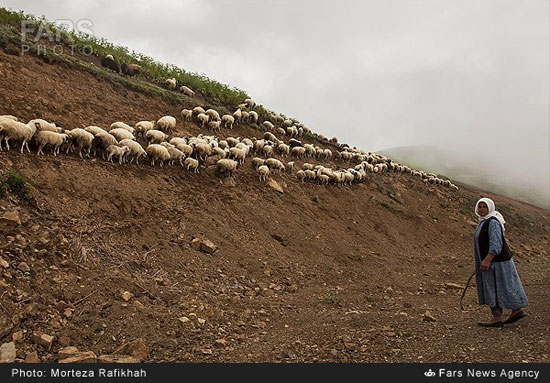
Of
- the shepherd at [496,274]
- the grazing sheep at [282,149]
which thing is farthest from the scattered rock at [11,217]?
the grazing sheep at [282,149]

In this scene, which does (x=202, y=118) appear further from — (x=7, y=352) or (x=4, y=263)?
(x=7, y=352)

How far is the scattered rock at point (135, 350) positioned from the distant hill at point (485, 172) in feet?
189

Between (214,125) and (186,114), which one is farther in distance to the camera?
(214,125)

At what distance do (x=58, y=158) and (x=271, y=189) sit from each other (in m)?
6.66

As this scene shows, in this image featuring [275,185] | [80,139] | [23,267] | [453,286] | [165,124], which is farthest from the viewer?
[165,124]

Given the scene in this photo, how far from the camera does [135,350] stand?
4.52 meters

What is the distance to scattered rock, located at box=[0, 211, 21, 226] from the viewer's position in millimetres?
5703

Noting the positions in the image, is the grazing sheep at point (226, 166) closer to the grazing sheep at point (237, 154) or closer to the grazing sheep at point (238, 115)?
the grazing sheep at point (237, 154)

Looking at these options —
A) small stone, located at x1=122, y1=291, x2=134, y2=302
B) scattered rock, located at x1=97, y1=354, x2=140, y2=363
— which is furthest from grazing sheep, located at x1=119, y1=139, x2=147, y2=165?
scattered rock, located at x1=97, y1=354, x2=140, y2=363

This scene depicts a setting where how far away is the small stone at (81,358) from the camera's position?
13.7 feet

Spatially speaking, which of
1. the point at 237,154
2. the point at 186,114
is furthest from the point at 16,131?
the point at 186,114

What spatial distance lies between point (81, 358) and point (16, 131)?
5.51 m

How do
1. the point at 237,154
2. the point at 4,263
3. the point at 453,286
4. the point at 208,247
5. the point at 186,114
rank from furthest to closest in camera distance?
the point at 186,114
the point at 237,154
the point at 453,286
the point at 208,247
the point at 4,263

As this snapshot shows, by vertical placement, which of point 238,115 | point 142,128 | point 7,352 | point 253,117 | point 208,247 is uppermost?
point 253,117
